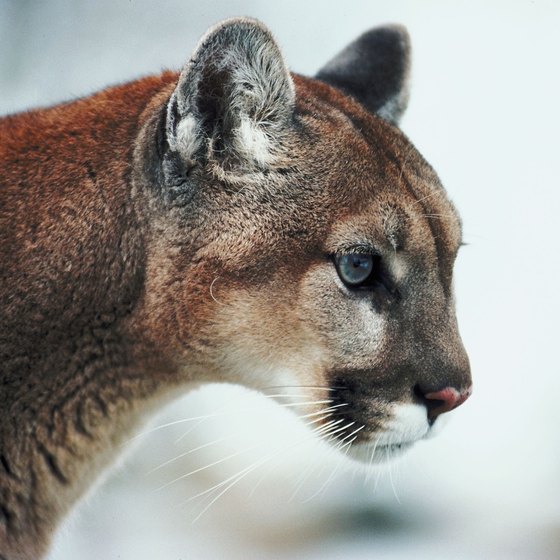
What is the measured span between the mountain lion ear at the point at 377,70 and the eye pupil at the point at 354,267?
136cm

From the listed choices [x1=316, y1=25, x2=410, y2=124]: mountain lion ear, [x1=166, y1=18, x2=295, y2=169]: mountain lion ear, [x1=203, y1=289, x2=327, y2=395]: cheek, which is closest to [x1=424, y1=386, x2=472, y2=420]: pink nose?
[x1=203, y1=289, x2=327, y2=395]: cheek

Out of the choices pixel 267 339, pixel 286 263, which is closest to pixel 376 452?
pixel 267 339

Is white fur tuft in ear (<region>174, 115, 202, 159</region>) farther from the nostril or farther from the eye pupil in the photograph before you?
the nostril

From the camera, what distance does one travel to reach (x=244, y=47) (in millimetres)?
4535

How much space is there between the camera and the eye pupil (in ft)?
14.9

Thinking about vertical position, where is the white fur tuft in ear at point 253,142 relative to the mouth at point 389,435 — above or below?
above

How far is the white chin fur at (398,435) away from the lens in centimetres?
453

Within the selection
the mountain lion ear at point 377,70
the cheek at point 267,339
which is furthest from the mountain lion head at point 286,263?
the mountain lion ear at point 377,70

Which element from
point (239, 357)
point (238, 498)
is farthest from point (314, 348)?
point (238, 498)

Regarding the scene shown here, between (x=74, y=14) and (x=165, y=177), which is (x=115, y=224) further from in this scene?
(x=74, y=14)

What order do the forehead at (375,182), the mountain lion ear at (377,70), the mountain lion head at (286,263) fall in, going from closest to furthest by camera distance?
1. the mountain lion head at (286,263)
2. the forehead at (375,182)
3. the mountain lion ear at (377,70)

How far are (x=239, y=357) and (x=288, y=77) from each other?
125 cm

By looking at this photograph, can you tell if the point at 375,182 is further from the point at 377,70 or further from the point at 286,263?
the point at 377,70

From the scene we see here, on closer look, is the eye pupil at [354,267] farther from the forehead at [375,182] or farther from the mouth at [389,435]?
the mouth at [389,435]
